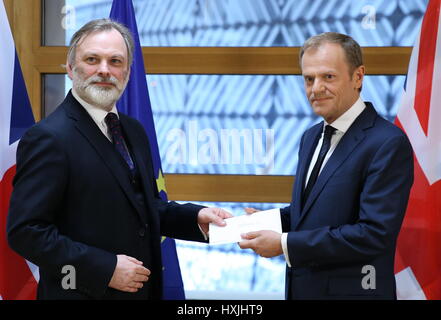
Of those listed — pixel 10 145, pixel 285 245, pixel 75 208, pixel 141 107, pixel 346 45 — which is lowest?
pixel 285 245

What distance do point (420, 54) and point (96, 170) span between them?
172 cm

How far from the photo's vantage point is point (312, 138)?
2.33 meters

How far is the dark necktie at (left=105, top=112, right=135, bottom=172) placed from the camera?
205 cm

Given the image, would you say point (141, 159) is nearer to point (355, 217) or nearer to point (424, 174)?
point (355, 217)

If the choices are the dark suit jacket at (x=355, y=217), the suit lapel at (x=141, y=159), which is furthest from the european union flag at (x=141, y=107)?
the dark suit jacket at (x=355, y=217)

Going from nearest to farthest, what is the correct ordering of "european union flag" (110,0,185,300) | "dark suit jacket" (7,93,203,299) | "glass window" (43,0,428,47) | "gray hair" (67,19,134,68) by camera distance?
"dark suit jacket" (7,93,203,299) < "gray hair" (67,19,134,68) < "european union flag" (110,0,185,300) < "glass window" (43,0,428,47)

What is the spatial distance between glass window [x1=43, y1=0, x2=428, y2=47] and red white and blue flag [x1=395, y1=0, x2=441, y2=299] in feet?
1.63

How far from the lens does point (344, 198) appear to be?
6.53 ft

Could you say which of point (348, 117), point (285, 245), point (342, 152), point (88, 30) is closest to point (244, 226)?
point (285, 245)

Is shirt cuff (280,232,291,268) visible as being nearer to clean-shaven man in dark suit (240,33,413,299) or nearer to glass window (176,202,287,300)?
clean-shaven man in dark suit (240,33,413,299)

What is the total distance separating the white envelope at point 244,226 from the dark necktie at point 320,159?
0.14 m

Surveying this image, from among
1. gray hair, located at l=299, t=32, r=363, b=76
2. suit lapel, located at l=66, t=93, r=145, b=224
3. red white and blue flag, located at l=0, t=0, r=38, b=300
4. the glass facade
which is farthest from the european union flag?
gray hair, located at l=299, t=32, r=363, b=76

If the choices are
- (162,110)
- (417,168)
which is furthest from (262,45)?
(417,168)

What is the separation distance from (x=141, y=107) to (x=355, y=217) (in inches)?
54.6
